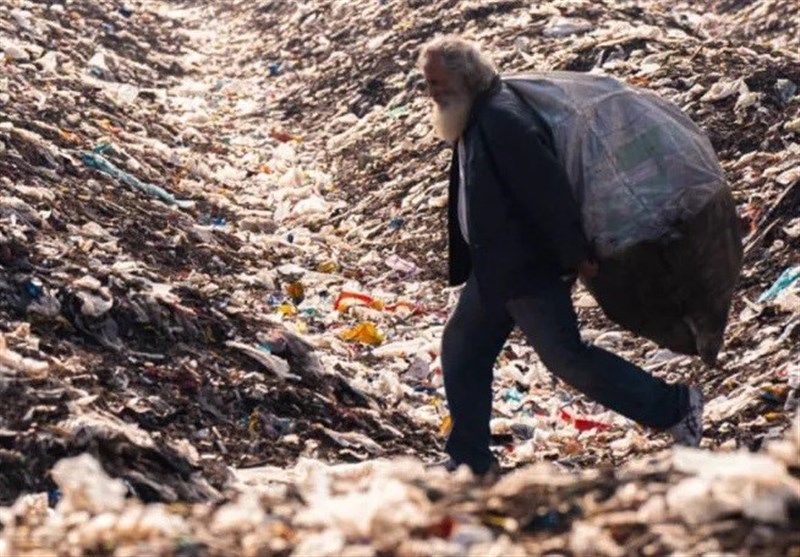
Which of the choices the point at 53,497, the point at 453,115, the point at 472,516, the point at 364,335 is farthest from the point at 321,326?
the point at 472,516

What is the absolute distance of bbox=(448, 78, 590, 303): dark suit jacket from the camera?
16.0 ft

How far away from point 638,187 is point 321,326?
342cm

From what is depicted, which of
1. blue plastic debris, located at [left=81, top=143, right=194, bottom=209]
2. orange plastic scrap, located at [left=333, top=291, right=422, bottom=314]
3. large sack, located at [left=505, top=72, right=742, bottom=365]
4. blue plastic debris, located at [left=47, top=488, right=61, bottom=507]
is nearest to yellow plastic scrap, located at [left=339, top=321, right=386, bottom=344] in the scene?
orange plastic scrap, located at [left=333, top=291, right=422, bottom=314]

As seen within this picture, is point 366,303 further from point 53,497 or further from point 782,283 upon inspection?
point 53,497

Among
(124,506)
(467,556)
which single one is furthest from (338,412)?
(467,556)

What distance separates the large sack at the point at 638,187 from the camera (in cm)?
503

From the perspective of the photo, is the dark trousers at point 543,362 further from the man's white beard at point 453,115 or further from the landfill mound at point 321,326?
the man's white beard at point 453,115

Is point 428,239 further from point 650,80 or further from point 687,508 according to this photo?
point 687,508

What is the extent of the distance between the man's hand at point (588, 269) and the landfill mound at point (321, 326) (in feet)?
2.28

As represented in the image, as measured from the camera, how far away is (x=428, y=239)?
9.62 meters

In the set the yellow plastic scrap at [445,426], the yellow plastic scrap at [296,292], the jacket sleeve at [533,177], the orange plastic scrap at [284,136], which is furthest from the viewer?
the orange plastic scrap at [284,136]

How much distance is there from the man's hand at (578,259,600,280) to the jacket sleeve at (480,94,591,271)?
8 centimetres

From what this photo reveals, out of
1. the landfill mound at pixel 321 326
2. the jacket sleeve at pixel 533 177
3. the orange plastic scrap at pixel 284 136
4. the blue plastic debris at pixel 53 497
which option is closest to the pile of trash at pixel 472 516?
the landfill mound at pixel 321 326

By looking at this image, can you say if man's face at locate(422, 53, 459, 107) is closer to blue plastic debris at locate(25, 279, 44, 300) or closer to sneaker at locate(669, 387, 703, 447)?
sneaker at locate(669, 387, 703, 447)
